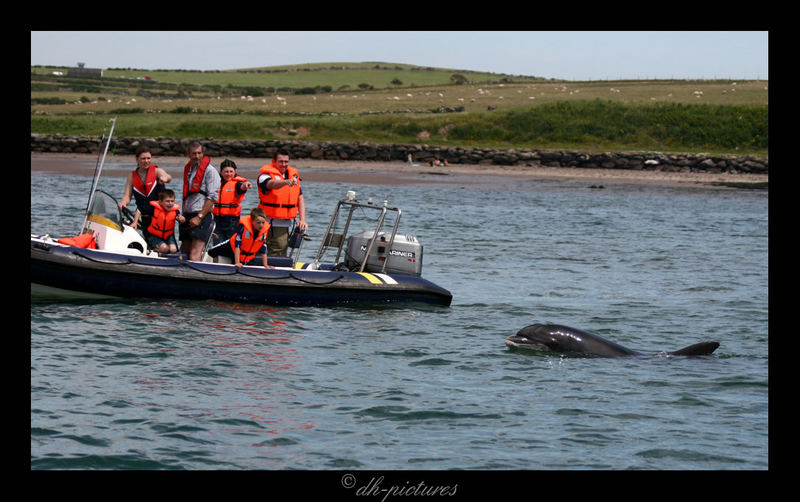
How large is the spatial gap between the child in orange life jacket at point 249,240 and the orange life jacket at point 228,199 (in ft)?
0.93

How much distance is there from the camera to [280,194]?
1336 centimetres

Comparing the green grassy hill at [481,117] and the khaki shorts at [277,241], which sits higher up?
the green grassy hill at [481,117]

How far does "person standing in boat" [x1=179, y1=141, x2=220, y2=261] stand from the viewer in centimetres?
1294

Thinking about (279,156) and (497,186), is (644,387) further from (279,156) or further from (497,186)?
(497,186)

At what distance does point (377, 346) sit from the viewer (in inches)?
448

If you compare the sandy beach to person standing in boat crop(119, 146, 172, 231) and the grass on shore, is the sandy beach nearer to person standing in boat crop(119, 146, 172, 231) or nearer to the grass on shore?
the grass on shore

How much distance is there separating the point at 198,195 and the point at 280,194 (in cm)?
111

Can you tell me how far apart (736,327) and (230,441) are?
328 inches

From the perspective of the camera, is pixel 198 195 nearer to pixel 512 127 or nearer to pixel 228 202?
pixel 228 202

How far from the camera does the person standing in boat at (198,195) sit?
1294 cm

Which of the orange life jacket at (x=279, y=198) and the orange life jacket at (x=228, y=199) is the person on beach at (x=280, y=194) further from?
the orange life jacket at (x=228, y=199)

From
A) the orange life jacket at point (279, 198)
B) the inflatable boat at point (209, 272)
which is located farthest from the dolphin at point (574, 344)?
the orange life jacket at point (279, 198)

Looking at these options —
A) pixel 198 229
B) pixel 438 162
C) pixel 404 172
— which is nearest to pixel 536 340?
pixel 198 229

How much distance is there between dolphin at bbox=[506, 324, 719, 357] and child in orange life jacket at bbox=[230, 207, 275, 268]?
150 inches
